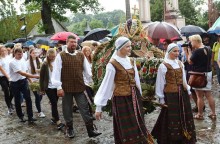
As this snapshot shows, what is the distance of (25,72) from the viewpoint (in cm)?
746

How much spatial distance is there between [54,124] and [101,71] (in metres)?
2.29

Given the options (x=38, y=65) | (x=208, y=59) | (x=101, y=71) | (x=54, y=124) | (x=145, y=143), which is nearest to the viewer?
(x=145, y=143)

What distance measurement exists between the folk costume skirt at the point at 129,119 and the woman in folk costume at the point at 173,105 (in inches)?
22.7

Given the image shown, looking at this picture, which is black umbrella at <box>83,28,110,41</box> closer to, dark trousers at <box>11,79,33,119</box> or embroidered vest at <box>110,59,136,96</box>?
dark trousers at <box>11,79,33,119</box>

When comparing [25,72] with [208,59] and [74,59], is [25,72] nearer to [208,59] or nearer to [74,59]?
[74,59]

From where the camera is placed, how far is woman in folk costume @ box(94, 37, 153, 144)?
4773mm

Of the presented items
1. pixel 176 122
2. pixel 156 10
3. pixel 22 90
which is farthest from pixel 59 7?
pixel 176 122

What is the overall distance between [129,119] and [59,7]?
23351 millimetres

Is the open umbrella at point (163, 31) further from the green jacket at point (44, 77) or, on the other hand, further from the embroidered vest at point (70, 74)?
the green jacket at point (44, 77)

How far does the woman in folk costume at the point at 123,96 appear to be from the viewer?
4.77 metres

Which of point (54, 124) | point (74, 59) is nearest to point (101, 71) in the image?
→ point (74, 59)

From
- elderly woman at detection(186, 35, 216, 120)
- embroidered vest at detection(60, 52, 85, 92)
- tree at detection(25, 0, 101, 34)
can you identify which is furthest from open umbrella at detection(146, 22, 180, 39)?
tree at detection(25, 0, 101, 34)

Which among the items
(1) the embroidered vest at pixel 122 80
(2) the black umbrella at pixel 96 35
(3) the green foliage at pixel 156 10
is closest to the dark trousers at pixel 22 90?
(1) the embroidered vest at pixel 122 80

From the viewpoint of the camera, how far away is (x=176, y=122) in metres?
5.32
